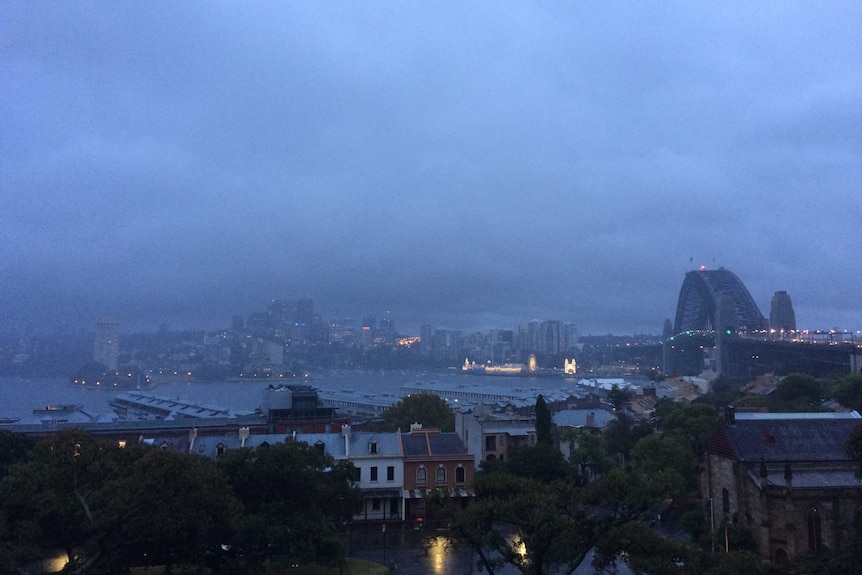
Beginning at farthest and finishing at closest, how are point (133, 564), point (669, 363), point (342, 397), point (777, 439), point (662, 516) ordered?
1. point (669, 363)
2. point (342, 397)
3. point (662, 516)
4. point (777, 439)
5. point (133, 564)

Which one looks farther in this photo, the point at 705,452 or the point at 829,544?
the point at 705,452

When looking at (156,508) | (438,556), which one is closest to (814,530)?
(438,556)

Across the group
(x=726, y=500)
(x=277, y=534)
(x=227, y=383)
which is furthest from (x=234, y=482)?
(x=227, y=383)

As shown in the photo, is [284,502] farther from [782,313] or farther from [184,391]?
[782,313]

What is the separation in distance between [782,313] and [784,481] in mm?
145137

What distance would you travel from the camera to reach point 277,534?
44.8 ft

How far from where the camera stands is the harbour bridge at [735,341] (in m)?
76.2

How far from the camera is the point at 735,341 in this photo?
110m

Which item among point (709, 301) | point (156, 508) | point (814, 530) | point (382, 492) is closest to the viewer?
point (156, 508)

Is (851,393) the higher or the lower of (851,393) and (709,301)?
the lower

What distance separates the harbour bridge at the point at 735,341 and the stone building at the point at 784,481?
5601 centimetres

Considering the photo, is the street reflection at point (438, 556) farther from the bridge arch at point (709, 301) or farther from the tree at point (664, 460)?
the bridge arch at point (709, 301)

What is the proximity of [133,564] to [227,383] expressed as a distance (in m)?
157

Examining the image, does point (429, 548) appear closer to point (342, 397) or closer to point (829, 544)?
point (829, 544)
